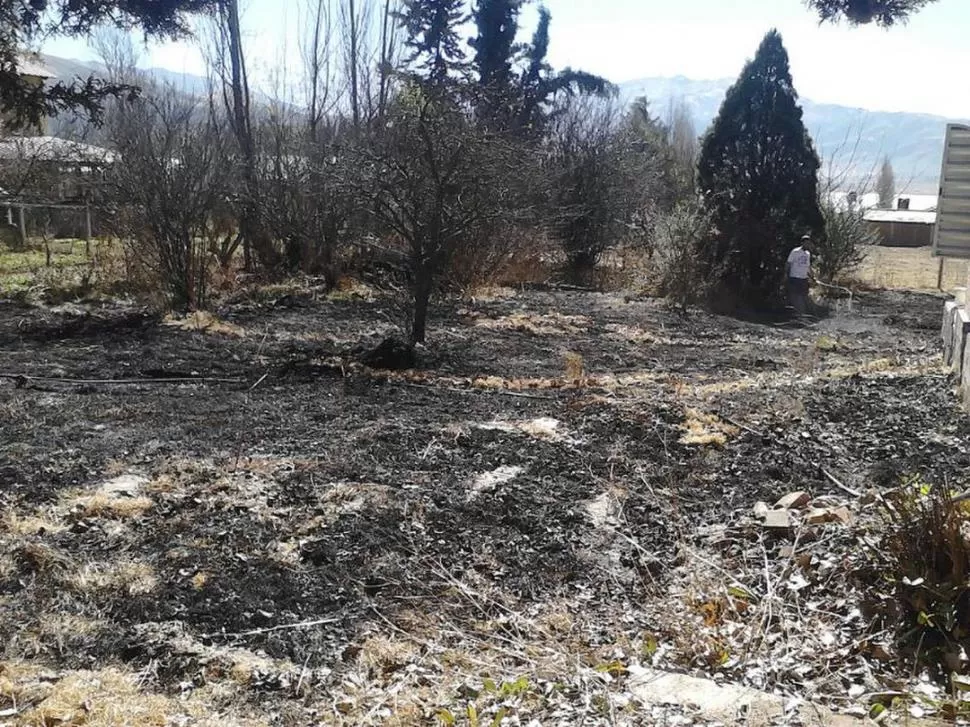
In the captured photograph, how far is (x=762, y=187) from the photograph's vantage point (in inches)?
583

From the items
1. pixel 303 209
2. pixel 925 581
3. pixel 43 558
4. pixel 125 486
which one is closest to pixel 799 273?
pixel 303 209

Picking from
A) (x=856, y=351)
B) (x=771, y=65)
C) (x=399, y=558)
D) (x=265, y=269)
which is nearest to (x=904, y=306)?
(x=771, y=65)

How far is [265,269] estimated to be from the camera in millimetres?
14633

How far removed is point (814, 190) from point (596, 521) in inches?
490

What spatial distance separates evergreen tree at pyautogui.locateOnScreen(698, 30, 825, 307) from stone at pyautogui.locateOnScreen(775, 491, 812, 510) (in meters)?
10.8

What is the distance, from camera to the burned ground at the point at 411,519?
9.87 feet

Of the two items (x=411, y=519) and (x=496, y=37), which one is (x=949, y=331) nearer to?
(x=411, y=519)

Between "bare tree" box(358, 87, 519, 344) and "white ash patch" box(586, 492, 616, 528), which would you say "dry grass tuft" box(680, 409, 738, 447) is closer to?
"white ash patch" box(586, 492, 616, 528)

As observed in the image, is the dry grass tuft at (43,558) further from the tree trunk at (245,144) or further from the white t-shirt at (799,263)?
the white t-shirt at (799,263)

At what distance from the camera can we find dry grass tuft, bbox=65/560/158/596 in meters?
3.54

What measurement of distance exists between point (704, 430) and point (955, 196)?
11.3ft

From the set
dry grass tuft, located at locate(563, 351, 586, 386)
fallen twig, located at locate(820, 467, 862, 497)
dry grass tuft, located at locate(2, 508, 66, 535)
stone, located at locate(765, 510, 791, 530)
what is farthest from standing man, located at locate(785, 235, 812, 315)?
dry grass tuft, located at locate(2, 508, 66, 535)

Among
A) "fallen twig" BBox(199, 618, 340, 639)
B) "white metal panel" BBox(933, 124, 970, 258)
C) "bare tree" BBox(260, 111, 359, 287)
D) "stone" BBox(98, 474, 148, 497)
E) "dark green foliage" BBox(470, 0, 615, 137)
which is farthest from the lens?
"dark green foliage" BBox(470, 0, 615, 137)

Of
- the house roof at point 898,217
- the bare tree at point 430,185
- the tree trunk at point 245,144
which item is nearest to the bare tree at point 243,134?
the tree trunk at point 245,144
